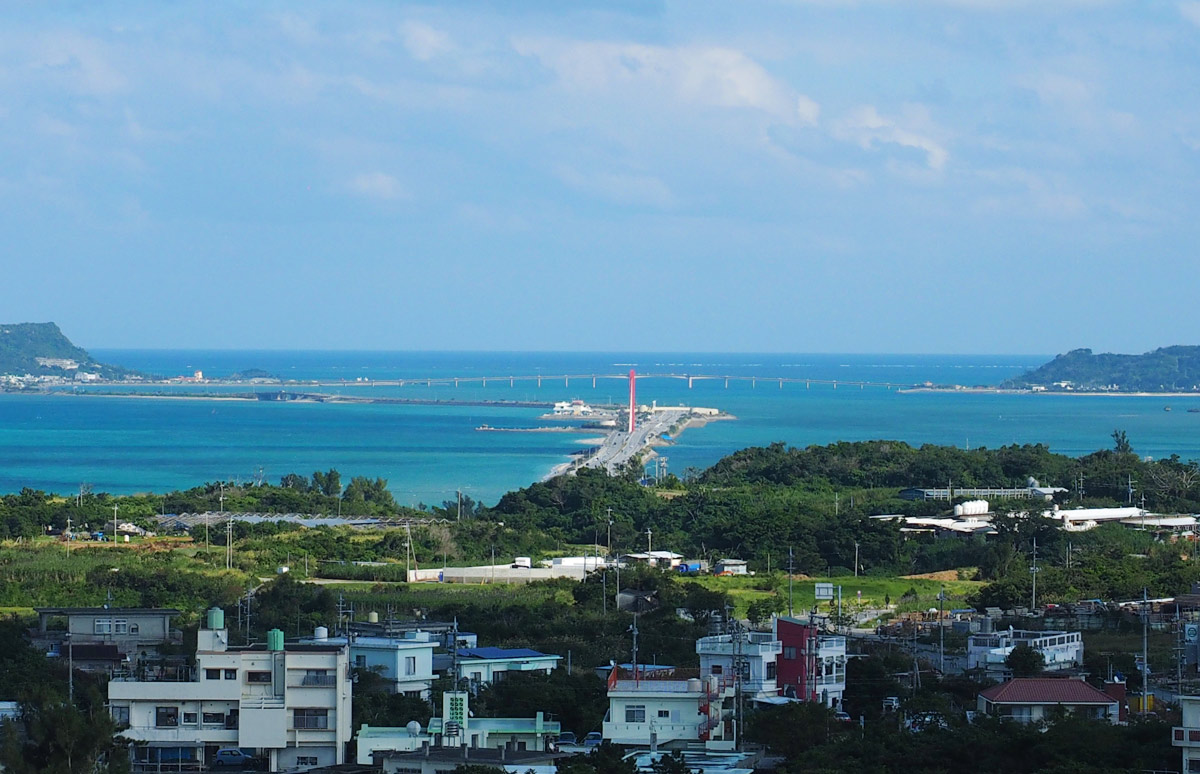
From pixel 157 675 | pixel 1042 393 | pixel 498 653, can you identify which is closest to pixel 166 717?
pixel 157 675

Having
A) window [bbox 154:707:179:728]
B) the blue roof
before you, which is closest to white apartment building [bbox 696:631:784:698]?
the blue roof

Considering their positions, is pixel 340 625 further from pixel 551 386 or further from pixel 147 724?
pixel 551 386

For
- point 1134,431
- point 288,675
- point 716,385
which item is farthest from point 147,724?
point 716,385

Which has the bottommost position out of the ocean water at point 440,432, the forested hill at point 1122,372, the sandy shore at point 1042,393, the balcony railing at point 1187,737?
the ocean water at point 440,432

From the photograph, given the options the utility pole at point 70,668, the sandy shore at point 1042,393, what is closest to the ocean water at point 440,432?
the sandy shore at point 1042,393

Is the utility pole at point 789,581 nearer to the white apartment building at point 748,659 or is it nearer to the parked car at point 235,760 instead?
the white apartment building at point 748,659
